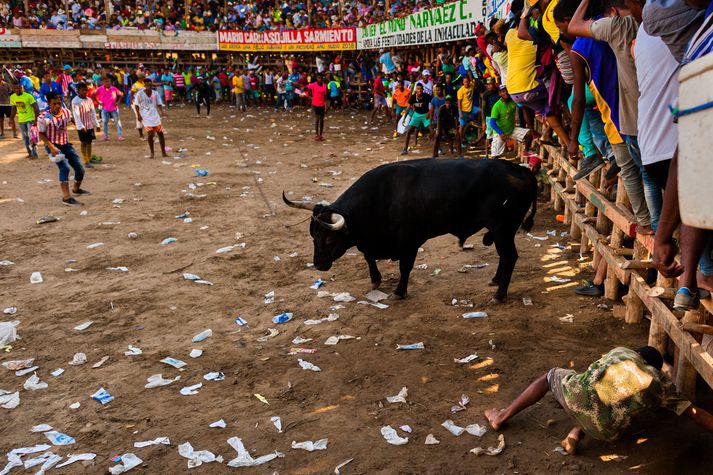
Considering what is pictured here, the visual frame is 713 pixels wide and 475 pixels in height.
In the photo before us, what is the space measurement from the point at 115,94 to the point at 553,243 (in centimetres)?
1510

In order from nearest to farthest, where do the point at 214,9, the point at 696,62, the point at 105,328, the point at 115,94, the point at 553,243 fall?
the point at 696,62, the point at 105,328, the point at 553,243, the point at 115,94, the point at 214,9

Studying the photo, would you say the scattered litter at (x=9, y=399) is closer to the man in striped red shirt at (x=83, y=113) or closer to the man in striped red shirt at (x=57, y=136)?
the man in striped red shirt at (x=57, y=136)

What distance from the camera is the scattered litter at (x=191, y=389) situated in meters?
4.82

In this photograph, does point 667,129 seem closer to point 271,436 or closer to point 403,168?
point 271,436

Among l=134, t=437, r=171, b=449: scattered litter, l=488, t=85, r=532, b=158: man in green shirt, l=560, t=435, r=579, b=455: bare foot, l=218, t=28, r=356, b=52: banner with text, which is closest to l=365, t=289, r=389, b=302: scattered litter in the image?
l=134, t=437, r=171, b=449: scattered litter

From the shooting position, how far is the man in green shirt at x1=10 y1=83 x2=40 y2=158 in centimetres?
1519

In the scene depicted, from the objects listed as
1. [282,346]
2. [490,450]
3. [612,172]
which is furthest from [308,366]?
[612,172]

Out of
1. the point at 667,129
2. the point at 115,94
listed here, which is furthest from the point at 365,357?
the point at 115,94

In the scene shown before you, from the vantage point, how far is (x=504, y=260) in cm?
648

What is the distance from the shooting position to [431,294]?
669 cm

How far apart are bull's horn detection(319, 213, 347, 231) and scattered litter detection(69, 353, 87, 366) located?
8.24 feet

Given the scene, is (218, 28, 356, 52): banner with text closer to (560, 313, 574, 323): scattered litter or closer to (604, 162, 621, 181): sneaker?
(604, 162, 621, 181): sneaker

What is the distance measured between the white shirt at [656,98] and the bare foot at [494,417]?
6.29ft

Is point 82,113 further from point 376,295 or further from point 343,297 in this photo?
point 376,295
